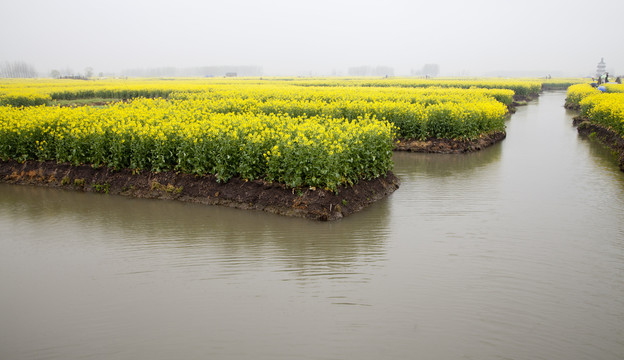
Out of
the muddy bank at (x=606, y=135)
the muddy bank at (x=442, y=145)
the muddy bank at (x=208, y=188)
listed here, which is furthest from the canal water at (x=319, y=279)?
the muddy bank at (x=442, y=145)

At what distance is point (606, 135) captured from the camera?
19.2m

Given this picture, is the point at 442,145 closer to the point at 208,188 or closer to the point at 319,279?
the point at 208,188

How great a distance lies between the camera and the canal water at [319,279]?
5180mm

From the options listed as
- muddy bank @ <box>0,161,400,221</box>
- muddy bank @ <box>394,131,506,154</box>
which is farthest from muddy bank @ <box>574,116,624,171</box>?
muddy bank @ <box>0,161,400,221</box>

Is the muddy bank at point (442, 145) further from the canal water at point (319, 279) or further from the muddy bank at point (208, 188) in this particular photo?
the canal water at point (319, 279)

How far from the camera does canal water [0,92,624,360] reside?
5.18m

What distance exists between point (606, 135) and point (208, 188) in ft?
58.1

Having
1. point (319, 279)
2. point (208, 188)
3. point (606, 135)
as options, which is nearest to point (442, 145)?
point (606, 135)

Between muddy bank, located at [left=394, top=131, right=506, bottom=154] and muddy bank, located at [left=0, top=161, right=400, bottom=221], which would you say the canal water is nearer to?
muddy bank, located at [left=0, top=161, right=400, bottom=221]

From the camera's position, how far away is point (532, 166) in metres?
14.9

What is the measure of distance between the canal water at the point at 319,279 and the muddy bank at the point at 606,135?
19.7 feet

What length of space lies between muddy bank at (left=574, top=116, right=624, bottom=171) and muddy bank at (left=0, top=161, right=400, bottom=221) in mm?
9563

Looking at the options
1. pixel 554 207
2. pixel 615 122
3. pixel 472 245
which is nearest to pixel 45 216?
pixel 472 245

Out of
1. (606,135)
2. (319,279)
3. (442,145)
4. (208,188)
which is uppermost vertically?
(606,135)
